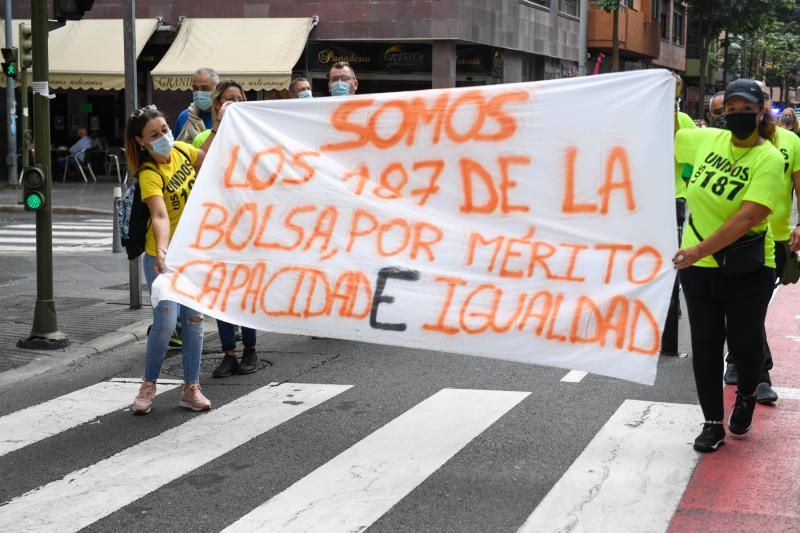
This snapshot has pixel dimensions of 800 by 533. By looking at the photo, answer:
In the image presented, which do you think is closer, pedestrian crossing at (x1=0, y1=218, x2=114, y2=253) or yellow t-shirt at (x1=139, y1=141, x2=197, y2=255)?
yellow t-shirt at (x1=139, y1=141, x2=197, y2=255)

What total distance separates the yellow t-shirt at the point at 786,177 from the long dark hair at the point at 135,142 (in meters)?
3.54

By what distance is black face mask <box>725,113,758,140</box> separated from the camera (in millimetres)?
5559

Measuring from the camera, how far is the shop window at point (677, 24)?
52547 mm

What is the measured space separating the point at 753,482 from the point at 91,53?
2546cm

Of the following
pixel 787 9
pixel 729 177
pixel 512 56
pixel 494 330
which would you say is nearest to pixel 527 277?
pixel 494 330

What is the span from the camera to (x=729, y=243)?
18.1 feet

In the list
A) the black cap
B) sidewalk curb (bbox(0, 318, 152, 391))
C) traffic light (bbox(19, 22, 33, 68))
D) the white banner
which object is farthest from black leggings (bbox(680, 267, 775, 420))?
traffic light (bbox(19, 22, 33, 68))

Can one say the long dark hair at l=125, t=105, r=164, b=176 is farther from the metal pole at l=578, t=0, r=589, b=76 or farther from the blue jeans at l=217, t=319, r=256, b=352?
the metal pole at l=578, t=0, r=589, b=76

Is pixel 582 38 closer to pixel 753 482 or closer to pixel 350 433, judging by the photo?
pixel 350 433

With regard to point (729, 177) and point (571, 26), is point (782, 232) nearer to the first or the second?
point (729, 177)

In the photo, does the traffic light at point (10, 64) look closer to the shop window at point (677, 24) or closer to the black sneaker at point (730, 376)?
the black sneaker at point (730, 376)

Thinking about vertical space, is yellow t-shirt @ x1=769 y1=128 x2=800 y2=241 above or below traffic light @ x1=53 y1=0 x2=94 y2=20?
below

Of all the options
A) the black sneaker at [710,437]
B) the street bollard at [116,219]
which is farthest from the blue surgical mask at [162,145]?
the street bollard at [116,219]

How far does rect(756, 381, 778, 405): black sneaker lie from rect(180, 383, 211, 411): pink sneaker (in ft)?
10.7
